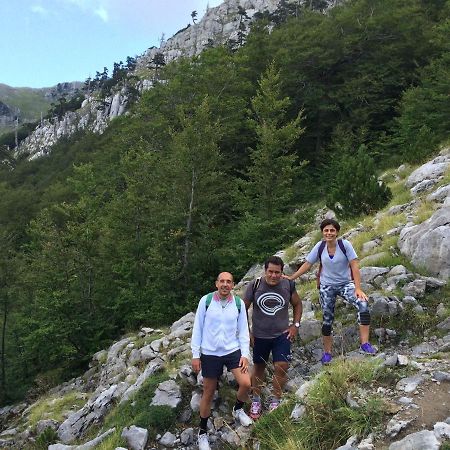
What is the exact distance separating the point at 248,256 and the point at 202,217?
10.2 feet

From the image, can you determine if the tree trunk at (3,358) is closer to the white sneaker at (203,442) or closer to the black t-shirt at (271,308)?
the white sneaker at (203,442)

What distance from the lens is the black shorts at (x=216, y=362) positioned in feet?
17.7

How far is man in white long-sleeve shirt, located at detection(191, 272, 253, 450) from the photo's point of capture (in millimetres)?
5328

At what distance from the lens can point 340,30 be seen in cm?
3033

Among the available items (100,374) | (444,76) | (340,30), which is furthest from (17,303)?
(340,30)

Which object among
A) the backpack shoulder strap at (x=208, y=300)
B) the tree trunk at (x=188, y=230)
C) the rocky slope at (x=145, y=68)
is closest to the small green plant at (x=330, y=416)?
Answer: the backpack shoulder strap at (x=208, y=300)

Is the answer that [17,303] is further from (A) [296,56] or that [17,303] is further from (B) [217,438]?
(A) [296,56]

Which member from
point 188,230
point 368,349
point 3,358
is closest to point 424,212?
point 368,349

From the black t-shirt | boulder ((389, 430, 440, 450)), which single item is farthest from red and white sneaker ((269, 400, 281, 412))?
boulder ((389, 430, 440, 450))

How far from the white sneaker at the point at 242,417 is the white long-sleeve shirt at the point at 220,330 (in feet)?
2.61

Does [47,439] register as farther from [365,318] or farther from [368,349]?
[365,318]

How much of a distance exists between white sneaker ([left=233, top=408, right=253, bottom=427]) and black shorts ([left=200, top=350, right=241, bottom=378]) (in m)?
0.60

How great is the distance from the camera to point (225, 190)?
22828 mm

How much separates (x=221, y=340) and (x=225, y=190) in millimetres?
17838
